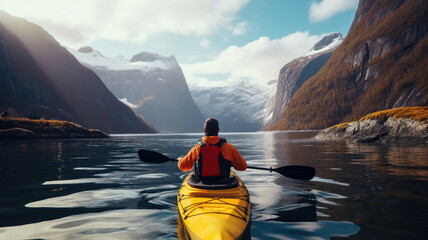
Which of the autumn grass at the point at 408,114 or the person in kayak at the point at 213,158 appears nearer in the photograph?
the person in kayak at the point at 213,158

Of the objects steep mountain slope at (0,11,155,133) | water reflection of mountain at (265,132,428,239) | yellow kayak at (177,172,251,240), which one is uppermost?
steep mountain slope at (0,11,155,133)

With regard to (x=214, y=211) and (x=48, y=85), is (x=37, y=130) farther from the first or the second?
(x=48, y=85)

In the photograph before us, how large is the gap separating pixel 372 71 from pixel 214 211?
117214 millimetres

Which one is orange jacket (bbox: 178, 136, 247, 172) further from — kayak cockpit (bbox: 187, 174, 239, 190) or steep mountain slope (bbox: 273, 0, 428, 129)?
steep mountain slope (bbox: 273, 0, 428, 129)

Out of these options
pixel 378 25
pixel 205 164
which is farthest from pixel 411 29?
pixel 205 164

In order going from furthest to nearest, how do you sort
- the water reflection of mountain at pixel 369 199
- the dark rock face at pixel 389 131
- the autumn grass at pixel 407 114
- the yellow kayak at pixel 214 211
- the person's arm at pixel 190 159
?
the autumn grass at pixel 407 114, the dark rock face at pixel 389 131, the person's arm at pixel 190 159, the water reflection of mountain at pixel 369 199, the yellow kayak at pixel 214 211

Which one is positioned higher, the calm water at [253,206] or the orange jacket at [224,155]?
the orange jacket at [224,155]

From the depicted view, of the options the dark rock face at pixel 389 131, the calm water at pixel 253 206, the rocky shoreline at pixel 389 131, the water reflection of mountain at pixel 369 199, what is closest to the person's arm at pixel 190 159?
the calm water at pixel 253 206

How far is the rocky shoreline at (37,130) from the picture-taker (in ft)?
141

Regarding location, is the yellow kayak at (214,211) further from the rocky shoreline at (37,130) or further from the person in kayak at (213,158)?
the rocky shoreline at (37,130)

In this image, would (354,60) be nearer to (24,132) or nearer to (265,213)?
(24,132)

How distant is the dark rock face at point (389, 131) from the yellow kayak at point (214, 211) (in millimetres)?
31553

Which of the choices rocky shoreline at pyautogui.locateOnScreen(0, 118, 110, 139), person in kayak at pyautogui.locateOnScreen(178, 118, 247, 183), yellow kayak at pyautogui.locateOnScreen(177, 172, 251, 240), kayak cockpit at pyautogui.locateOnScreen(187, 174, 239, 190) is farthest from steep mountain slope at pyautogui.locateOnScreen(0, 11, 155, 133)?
yellow kayak at pyautogui.locateOnScreen(177, 172, 251, 240)

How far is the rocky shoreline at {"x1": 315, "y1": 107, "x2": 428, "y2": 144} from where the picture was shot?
98.3ft
